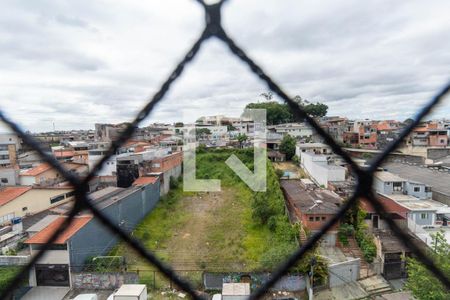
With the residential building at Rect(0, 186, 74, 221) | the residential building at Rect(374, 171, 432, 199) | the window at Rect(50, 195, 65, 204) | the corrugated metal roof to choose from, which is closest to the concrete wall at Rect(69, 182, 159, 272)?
the corrugated metal roof

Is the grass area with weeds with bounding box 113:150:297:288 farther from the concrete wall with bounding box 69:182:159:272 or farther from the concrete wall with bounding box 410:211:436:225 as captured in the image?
the concrete wall with bounding box 410:211:436:225

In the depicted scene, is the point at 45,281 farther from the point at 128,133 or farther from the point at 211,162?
the point at 211,162

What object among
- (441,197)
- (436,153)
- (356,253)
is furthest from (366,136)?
(436,153)

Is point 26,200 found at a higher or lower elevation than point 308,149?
lower

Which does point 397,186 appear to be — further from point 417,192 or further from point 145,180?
point 145,180

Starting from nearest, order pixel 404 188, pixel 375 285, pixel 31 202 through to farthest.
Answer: pixel 375 285
pixel 31 202
pixel 404 188

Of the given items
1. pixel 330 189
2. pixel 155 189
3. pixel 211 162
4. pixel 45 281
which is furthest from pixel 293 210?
pixel 211 162

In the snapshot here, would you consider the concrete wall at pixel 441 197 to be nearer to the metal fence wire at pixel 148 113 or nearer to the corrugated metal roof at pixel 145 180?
the corrugated metal roof at pixel 145 180
